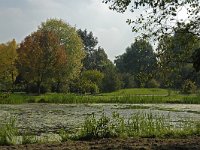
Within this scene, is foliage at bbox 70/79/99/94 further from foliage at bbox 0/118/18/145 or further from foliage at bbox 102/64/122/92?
foliage at bbox 0/118/18/145

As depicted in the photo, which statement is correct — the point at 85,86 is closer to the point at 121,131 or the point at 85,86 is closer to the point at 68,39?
the point at 68,39

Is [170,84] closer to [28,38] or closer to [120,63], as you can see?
[28,38]

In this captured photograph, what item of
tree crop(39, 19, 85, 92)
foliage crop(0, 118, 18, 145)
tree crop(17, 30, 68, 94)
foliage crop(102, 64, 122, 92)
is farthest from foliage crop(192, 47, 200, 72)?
foliage crop(102, 64, 122, 92)

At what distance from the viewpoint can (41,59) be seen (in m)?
61.1

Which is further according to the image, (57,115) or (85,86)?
(85,86)

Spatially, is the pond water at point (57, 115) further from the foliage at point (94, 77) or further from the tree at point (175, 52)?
the foliage at point (94, 77)

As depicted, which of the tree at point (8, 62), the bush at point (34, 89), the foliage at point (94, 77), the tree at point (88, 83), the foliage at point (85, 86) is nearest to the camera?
the bush at point (34, 89)

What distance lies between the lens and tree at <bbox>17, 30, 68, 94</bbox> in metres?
61.0

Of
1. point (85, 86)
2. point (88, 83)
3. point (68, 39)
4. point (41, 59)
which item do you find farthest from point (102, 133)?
point (68, 39)

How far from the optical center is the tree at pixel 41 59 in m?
61.0

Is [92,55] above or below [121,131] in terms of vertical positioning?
above

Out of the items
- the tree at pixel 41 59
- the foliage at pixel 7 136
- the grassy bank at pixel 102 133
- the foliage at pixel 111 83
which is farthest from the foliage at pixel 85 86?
the foliage at pixel 7 136

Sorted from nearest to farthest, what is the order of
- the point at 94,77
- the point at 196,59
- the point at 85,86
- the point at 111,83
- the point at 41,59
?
the point at 196,59 < the point at 41,59 < the point at 85,86 < the point at 94,77 < the point at 111,83

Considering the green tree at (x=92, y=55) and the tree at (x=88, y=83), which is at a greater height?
the green tree at (x=92, y=55)
